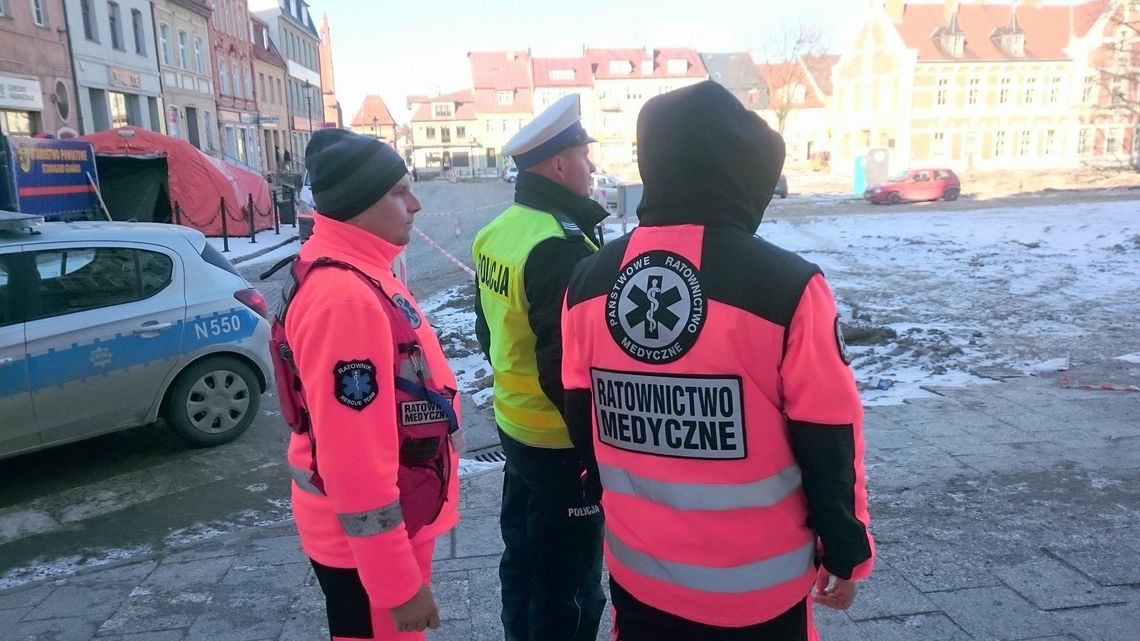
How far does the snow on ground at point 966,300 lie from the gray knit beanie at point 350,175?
5.04m

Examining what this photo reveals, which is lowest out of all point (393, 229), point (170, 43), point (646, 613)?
point (646, 613)

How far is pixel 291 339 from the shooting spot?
1.92 m

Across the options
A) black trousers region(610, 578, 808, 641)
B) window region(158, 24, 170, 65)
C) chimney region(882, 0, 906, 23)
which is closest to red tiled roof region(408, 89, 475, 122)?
chimney region(882, 0, 906, 23)

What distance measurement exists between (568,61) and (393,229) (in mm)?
77978

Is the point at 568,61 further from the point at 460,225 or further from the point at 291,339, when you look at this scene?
the point at 291,339

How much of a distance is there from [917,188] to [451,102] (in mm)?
59100

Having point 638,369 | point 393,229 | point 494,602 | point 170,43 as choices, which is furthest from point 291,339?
point 170,43

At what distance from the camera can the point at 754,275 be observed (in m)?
1.61

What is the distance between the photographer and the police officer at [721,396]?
5.27 feet

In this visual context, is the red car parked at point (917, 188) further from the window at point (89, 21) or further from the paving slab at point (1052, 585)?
the paving slab at point (1052, 585)

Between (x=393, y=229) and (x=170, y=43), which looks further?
(x=170, y=43)

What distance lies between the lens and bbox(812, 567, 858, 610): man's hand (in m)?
1.80

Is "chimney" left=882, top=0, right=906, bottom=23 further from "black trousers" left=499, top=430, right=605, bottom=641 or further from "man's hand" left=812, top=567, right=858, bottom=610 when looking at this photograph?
"man's hand" left=812, top=567, right=858, bottom=610

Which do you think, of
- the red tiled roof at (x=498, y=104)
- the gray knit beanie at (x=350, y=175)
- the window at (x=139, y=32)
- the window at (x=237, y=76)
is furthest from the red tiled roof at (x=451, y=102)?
the gray knit beanie at (x=350, y=175)
